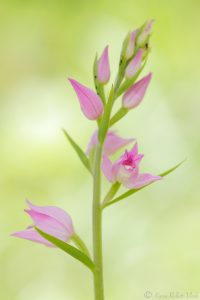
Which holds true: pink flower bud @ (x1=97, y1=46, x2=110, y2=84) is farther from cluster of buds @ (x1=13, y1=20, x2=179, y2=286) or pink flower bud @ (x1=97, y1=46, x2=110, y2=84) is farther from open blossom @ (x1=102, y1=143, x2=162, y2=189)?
open blossom @ (x1=102, y1=143, x2=162, y2=189)

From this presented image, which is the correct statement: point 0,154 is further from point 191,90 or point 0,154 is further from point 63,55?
point 191,90

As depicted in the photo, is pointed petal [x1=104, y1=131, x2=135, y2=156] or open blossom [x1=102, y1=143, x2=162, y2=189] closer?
open blossom [x1=102, y1=143, x2=162, y2=189]

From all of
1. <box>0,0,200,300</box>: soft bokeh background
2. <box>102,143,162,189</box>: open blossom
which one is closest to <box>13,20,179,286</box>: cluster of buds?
<box>102,143,162,189</box>: open blossom

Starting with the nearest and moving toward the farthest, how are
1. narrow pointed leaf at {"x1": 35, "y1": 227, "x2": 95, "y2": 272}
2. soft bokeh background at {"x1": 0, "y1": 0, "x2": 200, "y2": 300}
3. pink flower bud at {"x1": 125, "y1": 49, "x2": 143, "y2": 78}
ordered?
narrow pointed leaf at {"x1": 35, "y1": 227, "x2": 95, "y2": 272}, pink flower bud at {"x1": 125, "y1": 49, "x2": 143, "y2": 78}, soft bokeh background at {"x1": 0, "y1": 0, "x2": 200, "y2": 300}

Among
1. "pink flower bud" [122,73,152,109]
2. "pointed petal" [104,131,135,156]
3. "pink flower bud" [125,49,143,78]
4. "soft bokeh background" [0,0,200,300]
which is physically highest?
"pink flower bud" [125,49,143,78]

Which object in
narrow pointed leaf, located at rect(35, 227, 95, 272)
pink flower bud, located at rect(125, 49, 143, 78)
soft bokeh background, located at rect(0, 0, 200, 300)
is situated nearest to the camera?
narrow pointed leaf, located at rect(35, 227, 95, 272)

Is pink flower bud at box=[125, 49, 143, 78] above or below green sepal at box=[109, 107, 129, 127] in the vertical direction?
above

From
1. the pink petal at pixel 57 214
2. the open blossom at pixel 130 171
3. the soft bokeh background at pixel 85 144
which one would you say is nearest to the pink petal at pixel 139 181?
the open blossom at pixel 130 171
